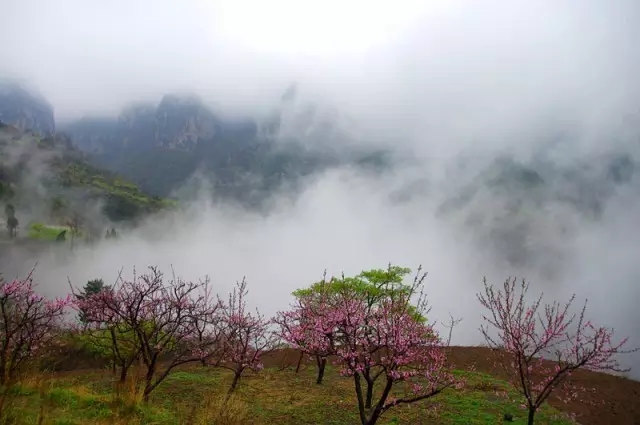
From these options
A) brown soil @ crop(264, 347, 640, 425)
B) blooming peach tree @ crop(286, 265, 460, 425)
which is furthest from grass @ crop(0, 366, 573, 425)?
blooming peach tree @ crop(286, 265, 460, 425)

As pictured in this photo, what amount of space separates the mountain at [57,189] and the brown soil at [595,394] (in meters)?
104

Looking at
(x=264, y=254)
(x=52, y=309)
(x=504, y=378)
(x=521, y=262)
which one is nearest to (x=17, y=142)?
(x=264, y=254)

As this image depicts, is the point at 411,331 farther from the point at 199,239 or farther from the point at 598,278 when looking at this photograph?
the point at 598,278

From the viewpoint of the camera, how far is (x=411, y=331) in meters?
10.3

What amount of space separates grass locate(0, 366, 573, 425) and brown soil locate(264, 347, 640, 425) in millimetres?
1815

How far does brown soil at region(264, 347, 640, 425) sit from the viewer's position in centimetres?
1800

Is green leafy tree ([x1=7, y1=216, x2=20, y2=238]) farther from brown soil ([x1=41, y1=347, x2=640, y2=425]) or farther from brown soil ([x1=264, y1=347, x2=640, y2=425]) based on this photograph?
brown soil ([x1=264, y1=347, x2=640, y2=425])

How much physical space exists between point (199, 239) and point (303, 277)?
47.0 m

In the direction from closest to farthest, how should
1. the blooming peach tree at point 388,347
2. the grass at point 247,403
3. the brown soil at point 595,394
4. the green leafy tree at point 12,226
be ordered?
the blooming peach tree at point 388,347
the grass at point 247,403
the brown soil at point 595,394
the green leafy tree at point 12,226

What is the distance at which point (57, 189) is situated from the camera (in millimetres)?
120938

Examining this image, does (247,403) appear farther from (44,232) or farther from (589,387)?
(44,232)

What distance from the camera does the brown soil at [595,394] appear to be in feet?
59.1

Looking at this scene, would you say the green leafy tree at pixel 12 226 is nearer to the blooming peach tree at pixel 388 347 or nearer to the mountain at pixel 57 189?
the mountain at pixel 57 189

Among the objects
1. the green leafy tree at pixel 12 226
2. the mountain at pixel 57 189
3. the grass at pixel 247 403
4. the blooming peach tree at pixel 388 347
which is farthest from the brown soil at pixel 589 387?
the mountain at pixel 57 189
